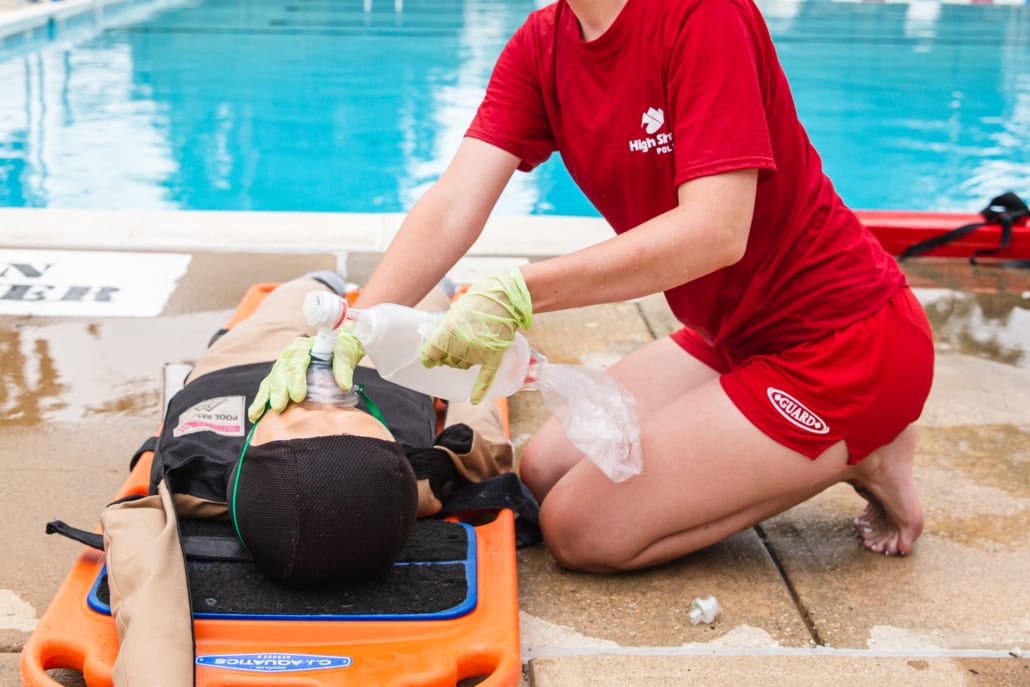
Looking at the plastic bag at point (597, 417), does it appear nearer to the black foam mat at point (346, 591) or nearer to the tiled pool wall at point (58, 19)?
the black foam mat at point (346, 591)

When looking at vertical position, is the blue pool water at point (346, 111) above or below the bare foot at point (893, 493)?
below

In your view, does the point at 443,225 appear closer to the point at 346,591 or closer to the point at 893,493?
the point at 346,591

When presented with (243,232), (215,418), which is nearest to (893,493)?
(215,418)

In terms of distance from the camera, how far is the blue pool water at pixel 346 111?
276 inches

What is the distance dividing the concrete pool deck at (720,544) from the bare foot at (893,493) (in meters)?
0.05

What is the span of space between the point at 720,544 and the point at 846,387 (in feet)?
1.69

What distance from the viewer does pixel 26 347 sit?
338 centimetres

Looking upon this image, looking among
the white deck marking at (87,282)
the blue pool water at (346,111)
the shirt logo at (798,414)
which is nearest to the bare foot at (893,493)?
the shirt logo at (798,414)

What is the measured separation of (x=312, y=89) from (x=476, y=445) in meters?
7.73

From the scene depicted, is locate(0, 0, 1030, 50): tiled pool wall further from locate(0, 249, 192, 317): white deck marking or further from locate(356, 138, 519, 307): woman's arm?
locate(356, 138, 519, 307): woman's arm

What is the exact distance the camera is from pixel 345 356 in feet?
6.71

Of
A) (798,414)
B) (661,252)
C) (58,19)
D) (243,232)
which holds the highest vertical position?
(661,252)

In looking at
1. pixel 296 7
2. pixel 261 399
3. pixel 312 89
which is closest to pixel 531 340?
pixel 261 399

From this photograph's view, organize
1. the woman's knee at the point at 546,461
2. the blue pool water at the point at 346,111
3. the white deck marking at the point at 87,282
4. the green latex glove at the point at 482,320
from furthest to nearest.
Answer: the blue pool water at the point at 346,111, the white deck marking at the point at 87,282, the woman's knee at the point at 546,461, the green latex glove at the point at 482,320
